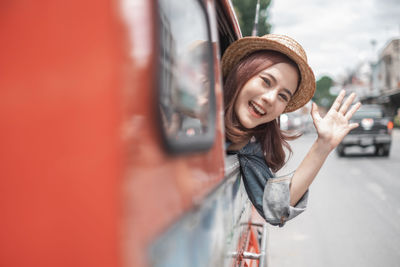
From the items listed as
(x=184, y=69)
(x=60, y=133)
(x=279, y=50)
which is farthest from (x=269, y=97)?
(x=60, y=133)

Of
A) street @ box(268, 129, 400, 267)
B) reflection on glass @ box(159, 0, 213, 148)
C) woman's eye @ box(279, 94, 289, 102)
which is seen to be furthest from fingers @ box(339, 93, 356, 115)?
street @ box(268, 129, 400, 267)

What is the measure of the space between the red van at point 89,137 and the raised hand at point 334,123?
3.93 feet

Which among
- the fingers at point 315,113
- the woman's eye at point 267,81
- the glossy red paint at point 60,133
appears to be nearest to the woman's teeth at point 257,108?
the woman's eye at point 267,81

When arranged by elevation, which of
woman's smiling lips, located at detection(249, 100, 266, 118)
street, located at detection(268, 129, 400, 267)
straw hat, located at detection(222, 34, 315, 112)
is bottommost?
street, located at detection(268, 129, 400, 267)

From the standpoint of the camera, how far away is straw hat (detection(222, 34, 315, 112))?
1850 millimetres

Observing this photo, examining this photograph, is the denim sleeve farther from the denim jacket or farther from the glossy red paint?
the glossy red paint

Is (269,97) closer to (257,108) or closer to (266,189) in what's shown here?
(257,108)

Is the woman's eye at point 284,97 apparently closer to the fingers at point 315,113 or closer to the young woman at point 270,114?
the young woman at point 270,114

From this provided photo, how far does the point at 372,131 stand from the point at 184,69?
12555 mm

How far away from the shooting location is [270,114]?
192 cm

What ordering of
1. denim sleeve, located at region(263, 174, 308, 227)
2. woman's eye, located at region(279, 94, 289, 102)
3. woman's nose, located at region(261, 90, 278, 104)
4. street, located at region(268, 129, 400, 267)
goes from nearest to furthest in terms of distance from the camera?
denim sleeve, located at region(263, 174, 308, 227)
woman's nose, located at region(261, 90, 278, 104)
woman's eye, located at region(279, 94, 289, 102)
street, located at region(268, 129, 400, 267)

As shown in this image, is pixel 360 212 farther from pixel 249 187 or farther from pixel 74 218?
pixel 74 218

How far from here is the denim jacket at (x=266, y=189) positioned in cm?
175

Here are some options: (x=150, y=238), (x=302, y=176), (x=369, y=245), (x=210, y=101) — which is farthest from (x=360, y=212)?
(x=150, y=238)
